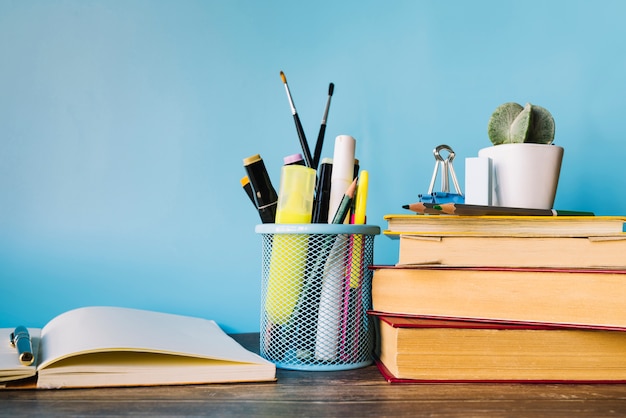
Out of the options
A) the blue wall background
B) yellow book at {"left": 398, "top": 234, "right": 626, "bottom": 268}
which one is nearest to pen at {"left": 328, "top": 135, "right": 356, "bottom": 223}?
yellow book at {"left": 398, "top": 234, "right": 626, "bottom": 268}

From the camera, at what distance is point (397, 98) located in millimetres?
910

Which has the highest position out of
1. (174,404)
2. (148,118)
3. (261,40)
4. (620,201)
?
(261,40)

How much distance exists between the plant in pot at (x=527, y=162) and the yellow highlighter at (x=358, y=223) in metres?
0.18

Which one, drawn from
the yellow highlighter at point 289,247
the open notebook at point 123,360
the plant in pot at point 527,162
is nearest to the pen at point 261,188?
the yellow highlighter at point 289,247

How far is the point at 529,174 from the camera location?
0.70 metres

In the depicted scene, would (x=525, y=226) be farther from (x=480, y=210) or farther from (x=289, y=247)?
(x=289, y=247)

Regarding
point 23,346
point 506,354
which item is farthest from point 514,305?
point 23,346

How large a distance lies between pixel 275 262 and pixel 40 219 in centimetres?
41

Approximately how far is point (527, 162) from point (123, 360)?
0.49 metres

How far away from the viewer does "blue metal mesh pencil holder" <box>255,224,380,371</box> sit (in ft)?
2.10

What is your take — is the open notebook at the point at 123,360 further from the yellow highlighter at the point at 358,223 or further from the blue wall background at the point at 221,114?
the blue wall background at the point at 221,114

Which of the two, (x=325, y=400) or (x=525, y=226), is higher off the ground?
(x=525, y=226)

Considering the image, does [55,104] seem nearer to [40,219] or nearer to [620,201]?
[40,219]

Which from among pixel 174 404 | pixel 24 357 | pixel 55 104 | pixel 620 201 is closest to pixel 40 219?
pixel 55 104
